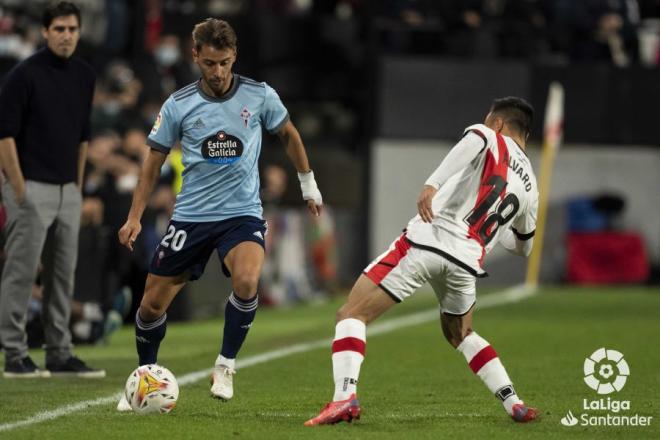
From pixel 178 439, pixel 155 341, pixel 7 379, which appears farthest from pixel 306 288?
pixel 178 439

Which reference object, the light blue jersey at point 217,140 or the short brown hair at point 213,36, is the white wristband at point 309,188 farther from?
the short brown hair at point 213,36

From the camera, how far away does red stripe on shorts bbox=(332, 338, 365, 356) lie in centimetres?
815

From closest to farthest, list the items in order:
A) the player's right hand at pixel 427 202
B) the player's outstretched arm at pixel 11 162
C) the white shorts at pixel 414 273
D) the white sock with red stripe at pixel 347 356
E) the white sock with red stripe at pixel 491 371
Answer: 1. the player's right hand at pixel 427 202
2. the white sock with red stripe at pixel 347 356
3. the white shorts at pixel 414 273
4. the white sock with red stripe at pixel 491 371
5. the player's outstretched arm at pixel 11 162

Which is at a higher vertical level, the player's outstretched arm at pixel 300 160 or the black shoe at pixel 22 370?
the player's outstretched arm at pixel 300 160

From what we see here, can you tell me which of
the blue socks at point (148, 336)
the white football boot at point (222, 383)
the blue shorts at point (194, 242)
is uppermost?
the blue shorts at point (194, 242)

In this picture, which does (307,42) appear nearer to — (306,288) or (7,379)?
(306,288)

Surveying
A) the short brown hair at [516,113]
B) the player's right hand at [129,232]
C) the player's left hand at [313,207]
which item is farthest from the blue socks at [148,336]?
the short brown hair at [516,113]

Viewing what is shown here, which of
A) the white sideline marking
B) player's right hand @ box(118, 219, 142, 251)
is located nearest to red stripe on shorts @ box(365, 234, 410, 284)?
player's right hand @ box(118, 219, 142, 251)

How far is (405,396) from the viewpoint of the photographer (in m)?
9.80

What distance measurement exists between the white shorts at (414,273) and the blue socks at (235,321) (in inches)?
40.0

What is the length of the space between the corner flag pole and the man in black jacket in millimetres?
14633

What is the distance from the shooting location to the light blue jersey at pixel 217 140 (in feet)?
29.0

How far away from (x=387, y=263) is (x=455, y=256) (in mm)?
366

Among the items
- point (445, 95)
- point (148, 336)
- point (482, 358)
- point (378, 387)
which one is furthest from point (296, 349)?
point (445, 95)
